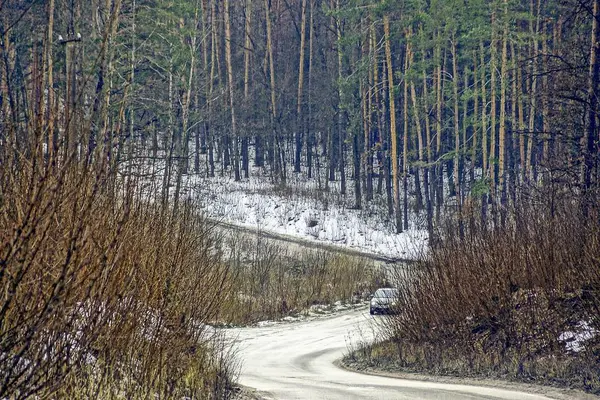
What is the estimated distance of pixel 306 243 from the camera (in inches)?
1572

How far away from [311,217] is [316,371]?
28.1 m

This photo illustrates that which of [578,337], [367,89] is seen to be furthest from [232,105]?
[578,337]

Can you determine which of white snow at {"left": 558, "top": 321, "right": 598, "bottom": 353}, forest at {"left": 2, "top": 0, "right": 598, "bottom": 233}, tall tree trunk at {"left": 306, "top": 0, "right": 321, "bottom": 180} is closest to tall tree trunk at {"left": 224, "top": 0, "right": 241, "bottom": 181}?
forest at {"left": 2, "top": 0, "right": 598, "bottom": 233}

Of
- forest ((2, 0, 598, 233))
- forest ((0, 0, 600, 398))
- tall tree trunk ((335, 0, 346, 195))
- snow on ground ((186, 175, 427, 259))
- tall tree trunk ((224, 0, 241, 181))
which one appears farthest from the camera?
tall tree trunk ((224, 0, 241, 181))

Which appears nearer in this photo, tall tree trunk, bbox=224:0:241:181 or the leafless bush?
the leafless bush

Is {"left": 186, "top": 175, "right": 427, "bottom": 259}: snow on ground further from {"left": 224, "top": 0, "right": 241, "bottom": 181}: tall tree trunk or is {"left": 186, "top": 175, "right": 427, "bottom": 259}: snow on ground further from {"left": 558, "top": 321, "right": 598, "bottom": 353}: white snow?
{"left": 558, "top": 321, "right": 598, "bottom": 353}: white snow

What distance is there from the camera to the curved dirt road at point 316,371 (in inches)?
468

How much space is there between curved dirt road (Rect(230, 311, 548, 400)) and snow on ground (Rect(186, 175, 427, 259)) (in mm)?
13189

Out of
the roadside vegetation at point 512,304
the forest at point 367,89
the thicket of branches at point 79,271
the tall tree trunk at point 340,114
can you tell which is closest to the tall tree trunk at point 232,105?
the forest at point 367,89

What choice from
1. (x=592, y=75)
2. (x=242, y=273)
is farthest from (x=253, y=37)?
(x=592, y=75)

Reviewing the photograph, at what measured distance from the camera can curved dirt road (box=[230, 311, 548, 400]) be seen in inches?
468

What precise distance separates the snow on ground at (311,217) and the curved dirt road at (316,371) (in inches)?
519

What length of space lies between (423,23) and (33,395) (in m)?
44.2

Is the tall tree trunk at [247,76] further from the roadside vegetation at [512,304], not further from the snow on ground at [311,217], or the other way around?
the roadside vegetation at [512,304]
